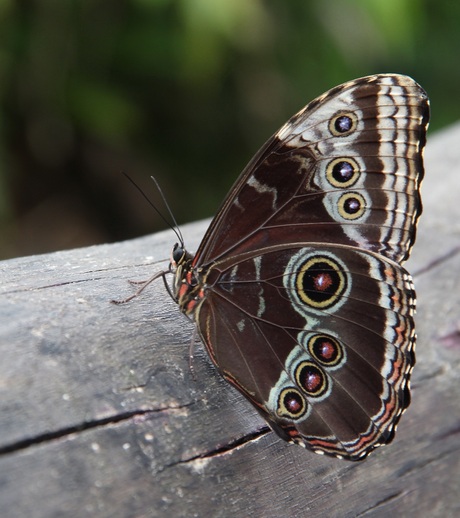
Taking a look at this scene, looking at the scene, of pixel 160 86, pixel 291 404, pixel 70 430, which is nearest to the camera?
pixel 70 430

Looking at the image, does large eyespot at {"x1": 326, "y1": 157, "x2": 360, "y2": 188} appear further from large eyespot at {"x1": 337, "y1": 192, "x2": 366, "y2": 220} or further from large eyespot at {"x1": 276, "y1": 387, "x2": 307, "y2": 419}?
large eyespot at {"x1": 276, "y1": 387, "x2": 307, "y2": 419}

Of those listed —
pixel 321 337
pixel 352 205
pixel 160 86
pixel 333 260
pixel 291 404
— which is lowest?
pixel 160 86

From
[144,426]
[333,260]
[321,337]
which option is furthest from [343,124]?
[144,426]

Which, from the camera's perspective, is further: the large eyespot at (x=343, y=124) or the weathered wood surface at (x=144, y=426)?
the large eyespot at (x=343, y=124)

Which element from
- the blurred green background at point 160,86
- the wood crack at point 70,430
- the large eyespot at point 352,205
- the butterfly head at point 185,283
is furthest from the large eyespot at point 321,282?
the blurred green background at point 160,86

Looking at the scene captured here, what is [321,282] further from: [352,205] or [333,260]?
[352,205]

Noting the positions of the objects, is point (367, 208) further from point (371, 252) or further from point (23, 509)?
point (23, 509)

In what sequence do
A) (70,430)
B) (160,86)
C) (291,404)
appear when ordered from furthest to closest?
1. (160,86)
2. (291,404)
3. (70,430)

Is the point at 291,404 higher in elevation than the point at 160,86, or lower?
higher

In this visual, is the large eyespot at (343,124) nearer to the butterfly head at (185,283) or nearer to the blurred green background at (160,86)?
the butterfly head at (185,283)
